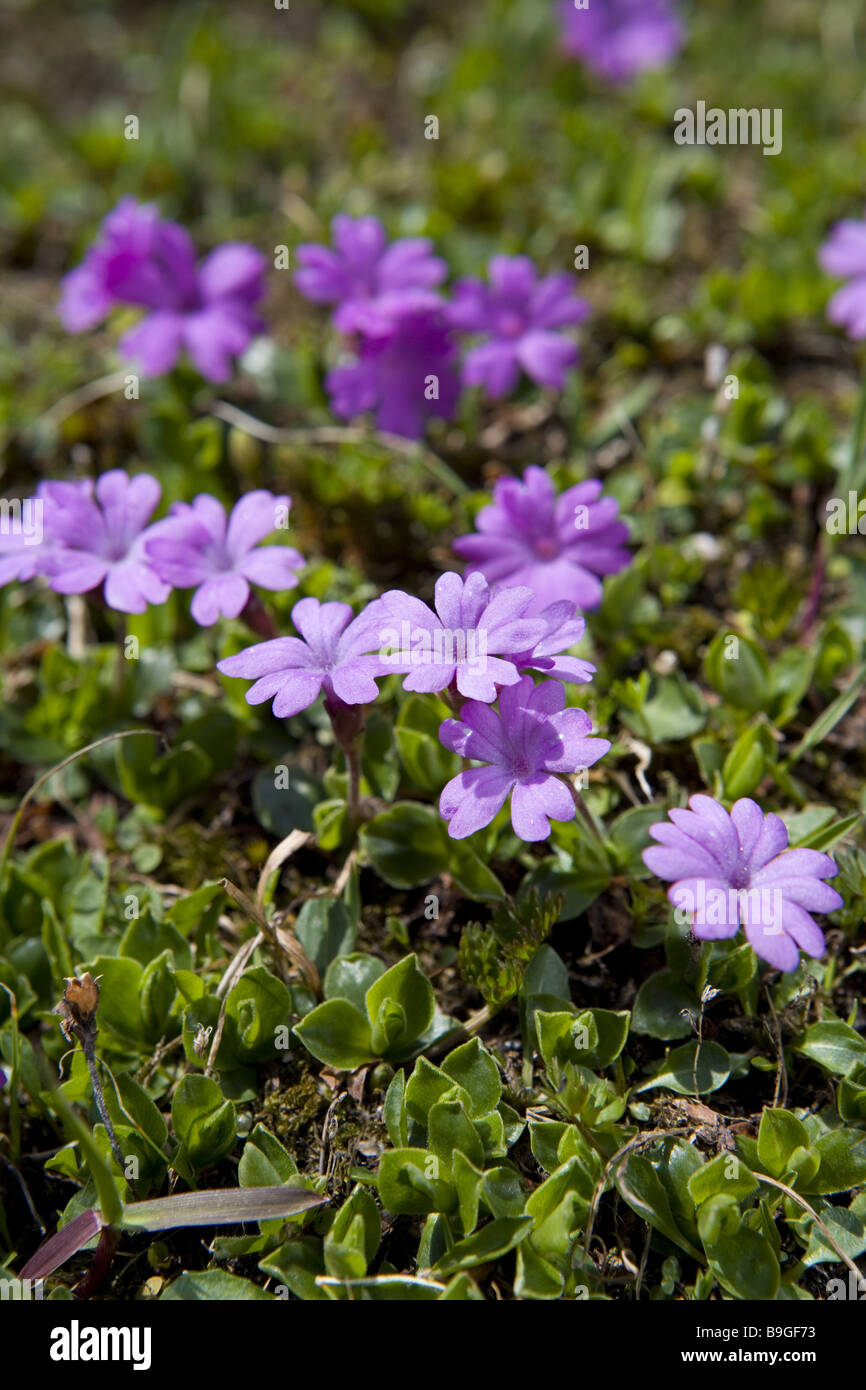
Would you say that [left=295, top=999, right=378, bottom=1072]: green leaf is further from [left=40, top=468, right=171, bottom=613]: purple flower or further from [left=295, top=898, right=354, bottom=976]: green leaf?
[left=40, top=468, right=171, bottom=613]: purple flower

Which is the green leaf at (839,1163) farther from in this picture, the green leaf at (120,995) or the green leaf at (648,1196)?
the green leaf at (120,995)

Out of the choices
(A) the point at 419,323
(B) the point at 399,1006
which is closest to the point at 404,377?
(A) the point at 419,323

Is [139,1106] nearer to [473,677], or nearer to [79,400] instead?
[473,677]

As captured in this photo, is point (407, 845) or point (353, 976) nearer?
point (353, 976)

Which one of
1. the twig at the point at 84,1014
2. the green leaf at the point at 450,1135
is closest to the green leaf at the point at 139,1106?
the twig at the point at 84,1014
